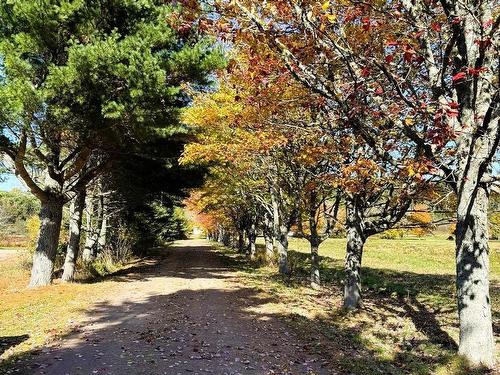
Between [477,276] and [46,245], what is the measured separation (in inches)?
561

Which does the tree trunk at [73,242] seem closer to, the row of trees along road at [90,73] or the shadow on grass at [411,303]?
the row of trees along road at [90,73]

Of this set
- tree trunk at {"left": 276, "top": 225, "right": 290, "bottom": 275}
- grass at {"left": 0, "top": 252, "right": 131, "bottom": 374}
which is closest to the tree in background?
grass at {"left": 0, "top": 252, "right": 131, "bottom": 374}

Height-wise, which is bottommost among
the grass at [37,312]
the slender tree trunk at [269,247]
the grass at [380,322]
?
the grass at [37,312]

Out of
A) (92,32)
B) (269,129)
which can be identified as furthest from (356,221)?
(92,32)

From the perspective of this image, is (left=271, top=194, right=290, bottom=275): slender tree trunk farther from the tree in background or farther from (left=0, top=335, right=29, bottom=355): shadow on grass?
the tree in background

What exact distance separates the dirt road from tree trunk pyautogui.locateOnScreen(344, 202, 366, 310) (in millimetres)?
2499

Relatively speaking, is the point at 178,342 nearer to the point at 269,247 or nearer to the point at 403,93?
the point at 403,93

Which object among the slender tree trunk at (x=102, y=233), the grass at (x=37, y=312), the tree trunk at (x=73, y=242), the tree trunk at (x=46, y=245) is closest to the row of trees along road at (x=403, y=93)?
the grass at (x=37, y=312)

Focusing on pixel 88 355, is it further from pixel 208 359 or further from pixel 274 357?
pixel 274 357

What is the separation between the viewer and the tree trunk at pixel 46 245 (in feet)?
51.2

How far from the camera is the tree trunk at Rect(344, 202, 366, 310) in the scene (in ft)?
40.0

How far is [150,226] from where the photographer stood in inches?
1565

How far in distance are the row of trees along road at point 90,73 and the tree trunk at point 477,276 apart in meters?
8.34

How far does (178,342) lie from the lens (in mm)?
8539
